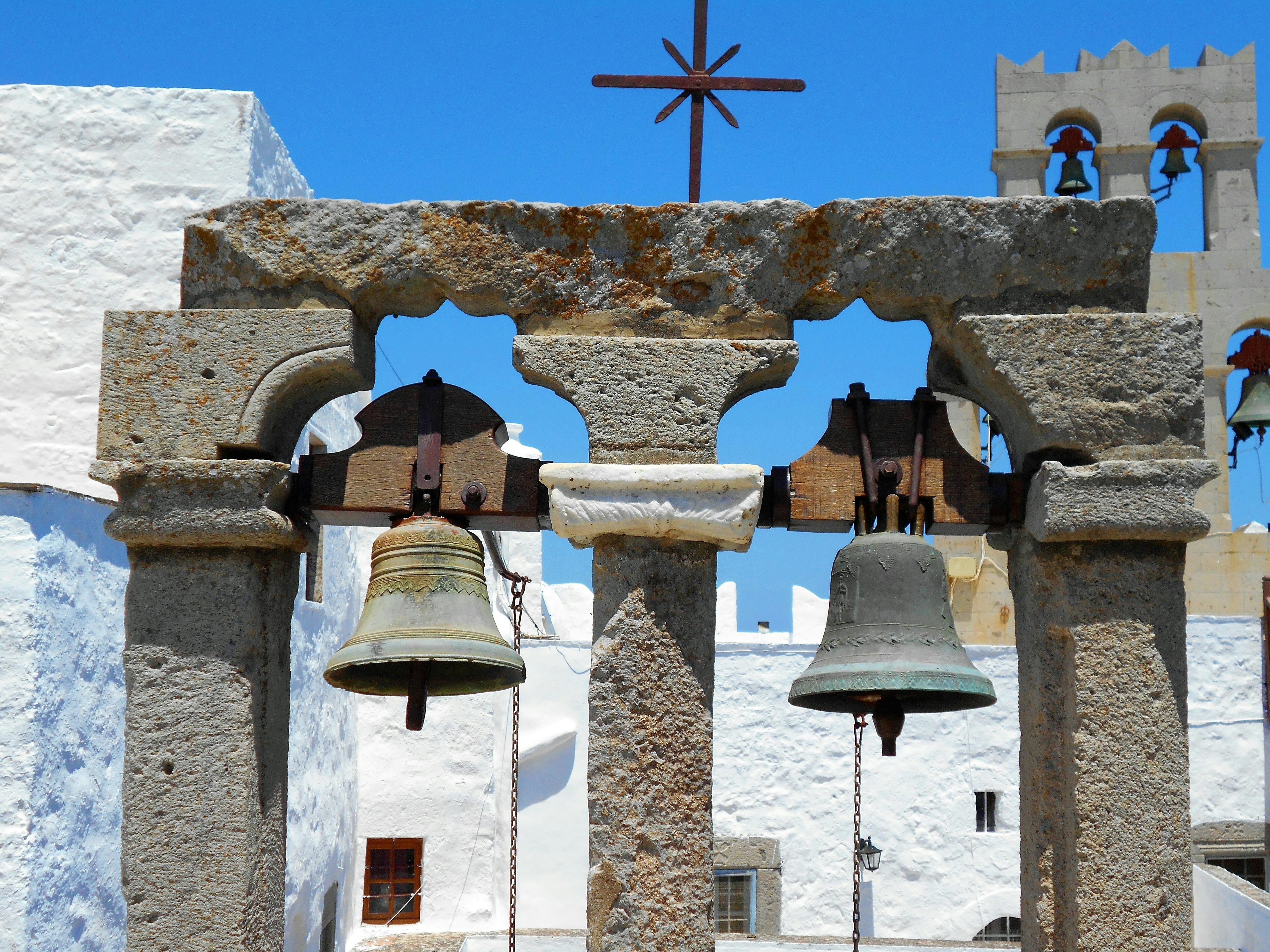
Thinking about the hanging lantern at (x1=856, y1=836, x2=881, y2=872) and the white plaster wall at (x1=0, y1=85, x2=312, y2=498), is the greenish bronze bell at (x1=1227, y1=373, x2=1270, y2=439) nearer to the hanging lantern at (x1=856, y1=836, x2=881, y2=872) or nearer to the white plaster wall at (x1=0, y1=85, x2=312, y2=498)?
the hanging lantern at (x1=856, y1=836, x2=881, y2=872)

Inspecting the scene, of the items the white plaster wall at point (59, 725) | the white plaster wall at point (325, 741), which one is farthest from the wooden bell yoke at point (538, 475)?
the white plaster wall at point (325, 741)

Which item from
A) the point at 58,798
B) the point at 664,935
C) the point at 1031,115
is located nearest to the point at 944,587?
the point at 664,935

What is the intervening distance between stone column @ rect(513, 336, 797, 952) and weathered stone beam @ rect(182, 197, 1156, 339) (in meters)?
0.13

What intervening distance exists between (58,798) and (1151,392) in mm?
5885

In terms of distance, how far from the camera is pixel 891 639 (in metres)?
3.25

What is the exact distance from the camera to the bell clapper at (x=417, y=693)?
10.7 ft

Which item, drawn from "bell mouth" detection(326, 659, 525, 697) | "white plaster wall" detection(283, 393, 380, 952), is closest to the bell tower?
"white plaster wall" detection(283, 393, 380, 952)

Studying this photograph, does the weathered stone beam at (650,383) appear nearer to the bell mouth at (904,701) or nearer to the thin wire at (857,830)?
the bell mouth at (904,701)

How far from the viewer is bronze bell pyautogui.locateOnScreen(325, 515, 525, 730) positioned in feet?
10.5

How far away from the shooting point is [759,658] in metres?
11.9

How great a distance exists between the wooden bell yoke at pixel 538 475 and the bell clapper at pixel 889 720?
48 centimetres

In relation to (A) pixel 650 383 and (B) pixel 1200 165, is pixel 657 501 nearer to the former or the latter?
(A) pixel 650 383

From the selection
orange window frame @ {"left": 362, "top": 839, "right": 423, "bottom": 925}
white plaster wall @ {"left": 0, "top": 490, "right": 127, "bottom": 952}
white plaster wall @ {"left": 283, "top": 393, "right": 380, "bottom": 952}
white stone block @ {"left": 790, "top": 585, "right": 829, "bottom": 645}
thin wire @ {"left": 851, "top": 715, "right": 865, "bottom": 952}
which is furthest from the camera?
white stone block @ {"left": 790, "top": 585, "right": 829, "bottom": 645}

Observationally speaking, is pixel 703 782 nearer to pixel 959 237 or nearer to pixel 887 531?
pixel 887 531
